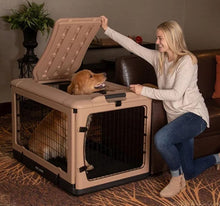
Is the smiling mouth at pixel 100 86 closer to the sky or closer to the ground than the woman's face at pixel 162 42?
closer to the ground

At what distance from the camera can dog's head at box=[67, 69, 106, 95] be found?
3350 millimetres

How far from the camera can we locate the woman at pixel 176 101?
3.13 m

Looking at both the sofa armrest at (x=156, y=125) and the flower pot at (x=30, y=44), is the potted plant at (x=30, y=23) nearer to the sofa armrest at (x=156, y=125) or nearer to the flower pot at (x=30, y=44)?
the flower pot at (x=30, y=44)

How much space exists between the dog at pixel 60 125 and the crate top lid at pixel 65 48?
0.20m

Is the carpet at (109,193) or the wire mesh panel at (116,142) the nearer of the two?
the carpet at (109,193)

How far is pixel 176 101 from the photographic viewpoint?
322 cm

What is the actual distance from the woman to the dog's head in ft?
0.93

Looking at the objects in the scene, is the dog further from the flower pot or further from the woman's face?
the flower pot

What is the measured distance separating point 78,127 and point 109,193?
529mm

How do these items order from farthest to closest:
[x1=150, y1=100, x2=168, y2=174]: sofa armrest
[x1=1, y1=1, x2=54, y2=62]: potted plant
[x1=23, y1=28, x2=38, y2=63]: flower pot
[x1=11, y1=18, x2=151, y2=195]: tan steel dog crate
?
[x1=23, y1=28, x2=38, y2=63]: flower pot < [x1=1, y1=1, x2=54, y2=62]: potted plant < [x1=150, y1=100, x2=168, y2=174]: sofa armrest < [x1=11, y1=18, x2=151, y2=195]: tan steel dog crate

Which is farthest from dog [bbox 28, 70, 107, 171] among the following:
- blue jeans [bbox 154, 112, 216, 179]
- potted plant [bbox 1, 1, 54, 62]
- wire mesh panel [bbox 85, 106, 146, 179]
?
potted plant [bbox 1, 1, 54, 62]

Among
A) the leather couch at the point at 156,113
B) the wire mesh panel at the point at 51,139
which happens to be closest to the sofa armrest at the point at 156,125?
the leather couch at the point at 156,113

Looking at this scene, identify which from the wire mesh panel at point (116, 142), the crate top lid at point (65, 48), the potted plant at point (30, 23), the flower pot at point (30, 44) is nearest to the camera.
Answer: the crate top lid at point (65, 48)

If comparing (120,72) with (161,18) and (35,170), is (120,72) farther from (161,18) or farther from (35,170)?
(161,18)
